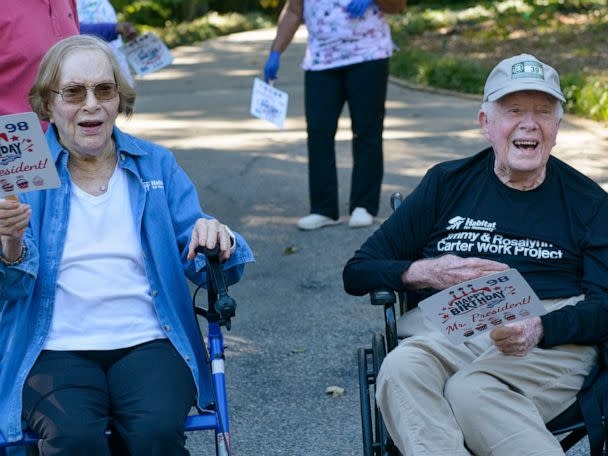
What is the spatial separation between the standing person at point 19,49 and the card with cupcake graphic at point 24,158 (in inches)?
51.2

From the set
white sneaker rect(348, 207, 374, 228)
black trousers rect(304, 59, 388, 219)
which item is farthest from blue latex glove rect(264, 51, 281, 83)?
white sneaker rect(348, 207, 374, 228)

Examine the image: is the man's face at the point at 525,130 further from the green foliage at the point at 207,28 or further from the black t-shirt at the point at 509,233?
the green foliage at the point at 207,28

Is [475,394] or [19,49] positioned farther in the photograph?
[19,49]

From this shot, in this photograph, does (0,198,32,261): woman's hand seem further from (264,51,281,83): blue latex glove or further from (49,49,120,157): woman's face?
(264,51,281,83): blue latex glove

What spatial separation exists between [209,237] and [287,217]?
4813 millimetres

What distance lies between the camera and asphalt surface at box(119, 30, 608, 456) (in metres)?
5.28

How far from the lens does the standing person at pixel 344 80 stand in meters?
7.48

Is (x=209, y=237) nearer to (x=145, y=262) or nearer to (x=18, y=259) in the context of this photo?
(x=145, y=262)

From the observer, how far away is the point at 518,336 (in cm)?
366

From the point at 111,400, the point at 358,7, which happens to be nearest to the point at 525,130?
the point at 111,400

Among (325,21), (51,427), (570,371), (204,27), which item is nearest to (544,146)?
(570,371)

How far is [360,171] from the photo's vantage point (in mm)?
7863

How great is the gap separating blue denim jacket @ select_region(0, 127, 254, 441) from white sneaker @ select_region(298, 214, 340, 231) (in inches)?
158

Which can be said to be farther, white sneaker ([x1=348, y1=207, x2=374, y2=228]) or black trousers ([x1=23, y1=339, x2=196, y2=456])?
white sneaker ([x1=348, y1=207, x2=374, y2=228])
